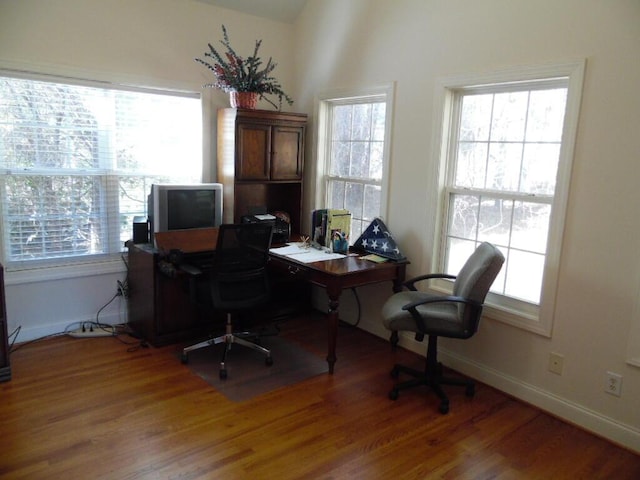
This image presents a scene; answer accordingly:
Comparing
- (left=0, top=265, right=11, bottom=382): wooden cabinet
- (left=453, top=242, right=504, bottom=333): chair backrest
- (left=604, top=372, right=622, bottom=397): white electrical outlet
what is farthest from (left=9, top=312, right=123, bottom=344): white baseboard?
(left=604, top=372, right=622, bottom=397): white electrical outlet

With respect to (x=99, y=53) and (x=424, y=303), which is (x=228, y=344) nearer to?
(x=424, y=303)

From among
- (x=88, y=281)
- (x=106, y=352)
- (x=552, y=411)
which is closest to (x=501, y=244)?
(x=552, y=411)

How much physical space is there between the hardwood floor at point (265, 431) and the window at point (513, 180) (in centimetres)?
71

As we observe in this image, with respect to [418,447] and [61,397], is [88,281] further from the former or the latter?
[418,447]

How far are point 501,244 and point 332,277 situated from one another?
1116mm

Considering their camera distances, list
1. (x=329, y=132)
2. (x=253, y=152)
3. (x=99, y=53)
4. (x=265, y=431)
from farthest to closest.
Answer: (x=329, y=132) → (x=253, y=152) → (x=99, y=53) → (x=265, y=431)

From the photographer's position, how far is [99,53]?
359cm

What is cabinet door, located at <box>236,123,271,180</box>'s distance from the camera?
13.2 ft

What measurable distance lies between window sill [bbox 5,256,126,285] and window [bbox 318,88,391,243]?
1868 millimetres

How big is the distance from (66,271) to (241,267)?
1469 millimetres

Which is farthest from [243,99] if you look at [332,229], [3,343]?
[3,343]

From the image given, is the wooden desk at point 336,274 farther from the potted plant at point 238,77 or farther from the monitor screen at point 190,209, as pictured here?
the potted plant at point 238,77

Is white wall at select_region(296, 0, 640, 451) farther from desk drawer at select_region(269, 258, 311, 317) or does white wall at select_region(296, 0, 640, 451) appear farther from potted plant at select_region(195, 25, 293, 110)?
desk drawer at select_region(269, 258, 311, 317)

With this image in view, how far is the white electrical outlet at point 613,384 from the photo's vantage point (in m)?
2.60
